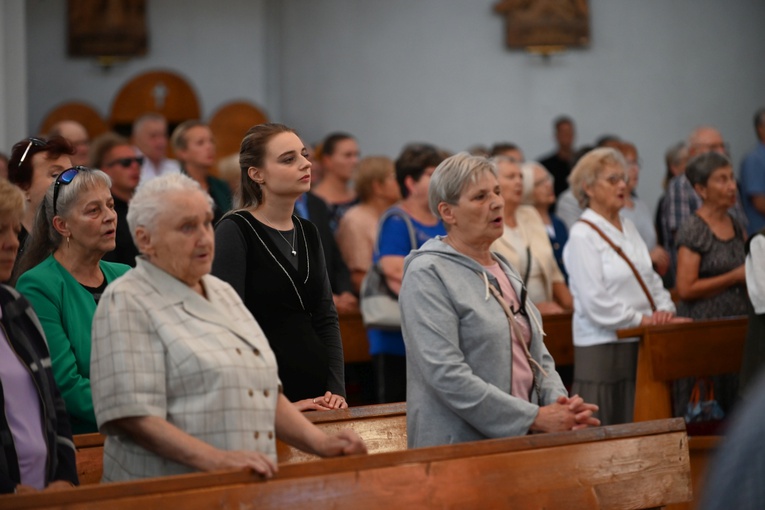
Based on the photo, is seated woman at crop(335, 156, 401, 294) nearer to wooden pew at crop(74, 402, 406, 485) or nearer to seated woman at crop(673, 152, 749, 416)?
seated woman at crop(673, 152, 749, 416)

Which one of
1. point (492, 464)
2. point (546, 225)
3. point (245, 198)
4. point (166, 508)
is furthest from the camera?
point (546, 225)

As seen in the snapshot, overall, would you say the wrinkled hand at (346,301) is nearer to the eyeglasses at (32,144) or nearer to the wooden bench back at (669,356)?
the wooden bench back at (669,356)

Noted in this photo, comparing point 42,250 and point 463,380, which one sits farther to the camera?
point 42,250

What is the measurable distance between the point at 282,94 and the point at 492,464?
8.92 metres

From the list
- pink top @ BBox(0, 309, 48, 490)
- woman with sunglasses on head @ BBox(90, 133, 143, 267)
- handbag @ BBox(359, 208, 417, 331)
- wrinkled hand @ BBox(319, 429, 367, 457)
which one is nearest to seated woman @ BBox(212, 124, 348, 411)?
wrinkled hand @ BBox(319, 429, 367, 457)

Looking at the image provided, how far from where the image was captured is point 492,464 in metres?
2.84

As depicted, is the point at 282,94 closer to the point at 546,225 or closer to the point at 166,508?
the point at 546,225

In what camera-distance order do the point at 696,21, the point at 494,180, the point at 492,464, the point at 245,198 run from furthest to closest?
the point at 696,21 → the point at 245,198 → the point at 494,180 → the point at 492,464

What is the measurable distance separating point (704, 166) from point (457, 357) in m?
2.89

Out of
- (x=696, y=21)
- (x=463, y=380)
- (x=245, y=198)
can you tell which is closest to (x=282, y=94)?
(x=696, y=21)

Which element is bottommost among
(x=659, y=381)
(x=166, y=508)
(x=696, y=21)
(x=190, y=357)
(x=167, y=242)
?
(x=659, y=381)

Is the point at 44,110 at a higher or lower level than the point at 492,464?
higher

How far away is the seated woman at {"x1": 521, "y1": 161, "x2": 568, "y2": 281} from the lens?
6.52m

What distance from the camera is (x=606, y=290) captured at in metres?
4.97
